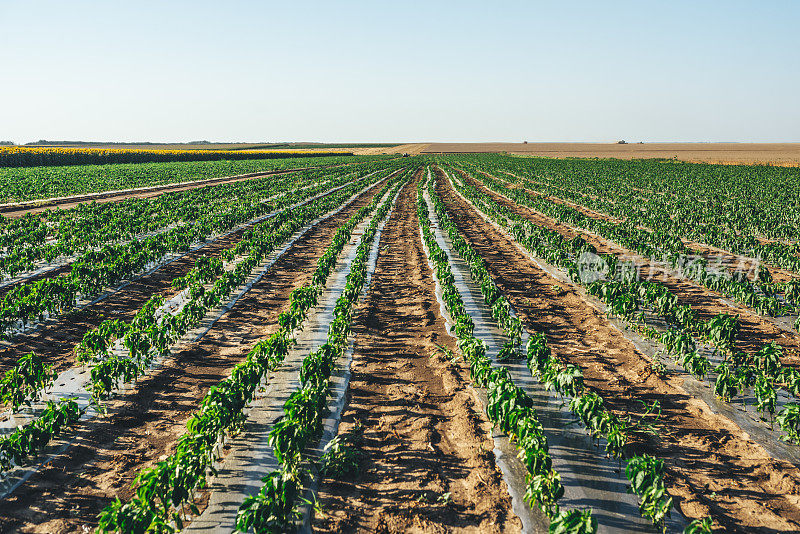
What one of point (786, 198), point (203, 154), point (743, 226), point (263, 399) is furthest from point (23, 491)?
point (203, 154)

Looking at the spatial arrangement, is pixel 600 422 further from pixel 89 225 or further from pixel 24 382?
pixel 89 225

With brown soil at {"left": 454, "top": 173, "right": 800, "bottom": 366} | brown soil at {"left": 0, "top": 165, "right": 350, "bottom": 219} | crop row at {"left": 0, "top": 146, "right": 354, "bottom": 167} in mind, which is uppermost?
crop row at {"left": 0, "top": 146, "right": 354, "bottom": 167}

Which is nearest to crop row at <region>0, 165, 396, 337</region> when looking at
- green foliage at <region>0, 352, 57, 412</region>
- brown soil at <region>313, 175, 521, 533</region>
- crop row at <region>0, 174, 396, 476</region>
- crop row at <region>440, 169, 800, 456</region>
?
crop row at <region>0, 174, 396, 476</region>

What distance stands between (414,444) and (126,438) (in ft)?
13.8

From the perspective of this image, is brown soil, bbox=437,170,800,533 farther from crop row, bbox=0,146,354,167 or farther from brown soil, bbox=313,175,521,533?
crop row, bbox=0,146,354,167

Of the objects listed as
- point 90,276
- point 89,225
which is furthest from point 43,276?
point 89,225

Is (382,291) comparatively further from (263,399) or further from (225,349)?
(263,399)

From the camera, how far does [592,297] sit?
42.5ft

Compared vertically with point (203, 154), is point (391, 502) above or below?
below

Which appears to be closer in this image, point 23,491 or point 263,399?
point 23,491

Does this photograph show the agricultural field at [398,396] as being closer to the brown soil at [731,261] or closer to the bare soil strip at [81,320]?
the bare soil strip at [81,320]

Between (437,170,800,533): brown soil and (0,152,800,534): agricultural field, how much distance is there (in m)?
0.03

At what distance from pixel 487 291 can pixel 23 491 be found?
929cm

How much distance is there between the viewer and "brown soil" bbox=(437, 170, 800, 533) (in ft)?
17.1
